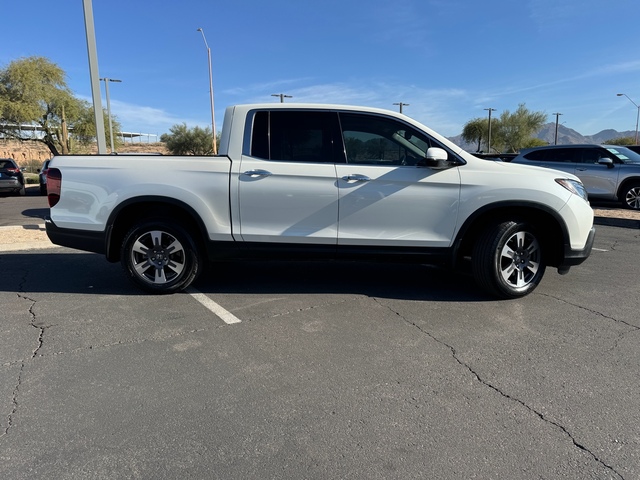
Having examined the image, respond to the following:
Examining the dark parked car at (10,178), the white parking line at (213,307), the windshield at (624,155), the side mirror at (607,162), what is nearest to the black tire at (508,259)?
the white parking line at (213,307)

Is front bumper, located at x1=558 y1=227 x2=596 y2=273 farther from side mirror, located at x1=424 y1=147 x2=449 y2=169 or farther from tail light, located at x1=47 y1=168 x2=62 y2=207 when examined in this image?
tail light, located at x1=47 y1=168 x2=62 y2=207

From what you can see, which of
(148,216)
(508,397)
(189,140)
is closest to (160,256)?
(148,216)

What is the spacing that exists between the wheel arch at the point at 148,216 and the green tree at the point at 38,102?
97.7 feet

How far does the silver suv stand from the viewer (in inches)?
460

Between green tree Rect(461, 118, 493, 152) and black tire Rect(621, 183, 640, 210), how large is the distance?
53777mm

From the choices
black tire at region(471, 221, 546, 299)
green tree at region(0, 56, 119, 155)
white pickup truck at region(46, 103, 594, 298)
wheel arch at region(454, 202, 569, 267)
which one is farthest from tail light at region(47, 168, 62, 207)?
green tree at region(0, 56, 119, 155)

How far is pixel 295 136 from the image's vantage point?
4.55m

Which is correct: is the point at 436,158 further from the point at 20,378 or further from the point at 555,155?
the point at 555,155

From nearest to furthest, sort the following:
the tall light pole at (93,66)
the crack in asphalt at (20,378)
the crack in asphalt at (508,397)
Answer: the crack in asphalt at (508,397) → the crack in asphalt at (20,378) → the tall light pole at (93,66)

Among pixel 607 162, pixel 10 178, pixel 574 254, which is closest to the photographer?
pixel 574 254

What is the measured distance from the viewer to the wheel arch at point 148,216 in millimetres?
4441

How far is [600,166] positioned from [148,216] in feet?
39.7

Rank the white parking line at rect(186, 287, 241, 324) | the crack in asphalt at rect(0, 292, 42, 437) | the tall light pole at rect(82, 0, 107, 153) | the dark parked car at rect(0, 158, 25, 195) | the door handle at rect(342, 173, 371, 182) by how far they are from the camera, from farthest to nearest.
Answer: the dark parked car at rect(0, 158, 25, 195), the tall light pole at rect(82, 0, 107, 153), the door handle at rect(342, 173, 371, 182), the white parking line at rect(186, 287, 241, 324), the crack in asphalt at rect(0, 292, 42, 437)

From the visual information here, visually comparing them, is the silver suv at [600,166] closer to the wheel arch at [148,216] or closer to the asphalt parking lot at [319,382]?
the asphalt parking lot at [319,382]
